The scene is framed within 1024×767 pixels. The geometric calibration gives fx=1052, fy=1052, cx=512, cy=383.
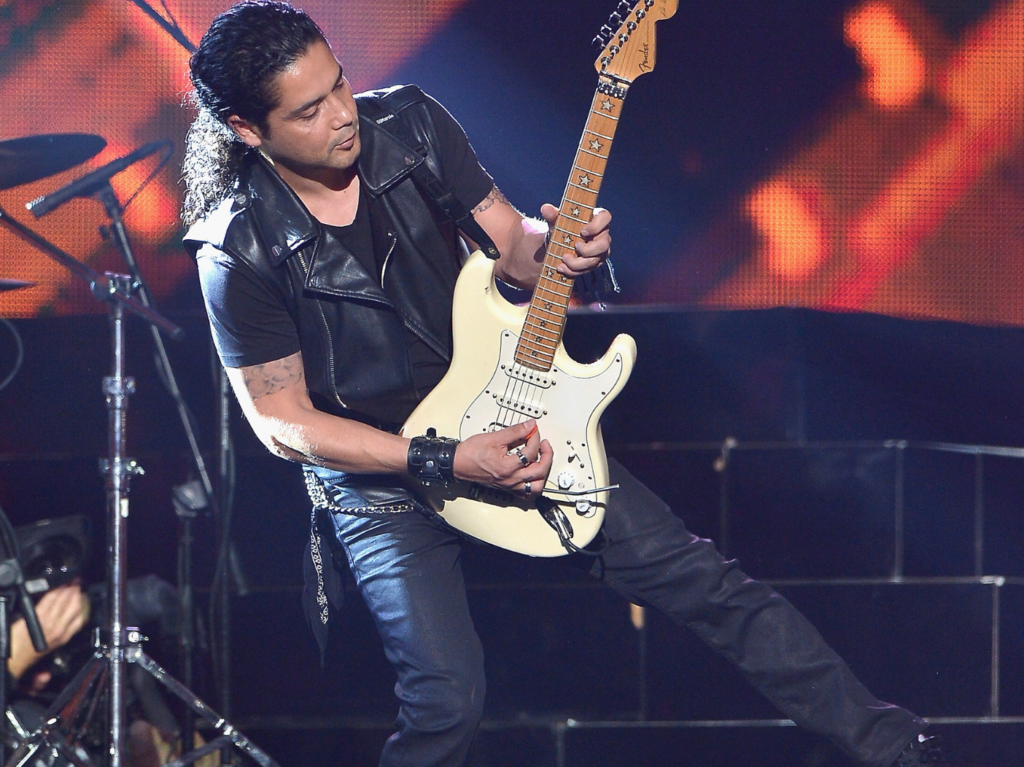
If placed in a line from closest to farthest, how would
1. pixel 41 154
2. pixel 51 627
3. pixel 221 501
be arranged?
pixel 41 154 < pixel 221 501 < pixel 51 627

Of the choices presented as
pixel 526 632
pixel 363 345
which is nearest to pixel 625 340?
pixel 363 345

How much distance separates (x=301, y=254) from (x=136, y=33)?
1.65 m

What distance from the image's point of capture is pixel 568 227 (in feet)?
7.28

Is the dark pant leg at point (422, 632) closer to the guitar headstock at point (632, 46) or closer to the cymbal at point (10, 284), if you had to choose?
the guitar headstock at point (632, 46)

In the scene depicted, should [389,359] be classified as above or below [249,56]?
below

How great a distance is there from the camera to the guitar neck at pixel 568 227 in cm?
219

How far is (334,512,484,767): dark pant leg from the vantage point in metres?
2.08

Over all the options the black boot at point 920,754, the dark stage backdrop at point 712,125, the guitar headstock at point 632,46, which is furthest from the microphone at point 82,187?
the black boot at point 920,754

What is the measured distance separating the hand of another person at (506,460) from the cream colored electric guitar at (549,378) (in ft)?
0.28

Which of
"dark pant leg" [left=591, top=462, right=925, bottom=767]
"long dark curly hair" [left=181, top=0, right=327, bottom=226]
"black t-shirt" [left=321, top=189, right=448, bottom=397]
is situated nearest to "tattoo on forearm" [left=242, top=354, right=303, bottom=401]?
"black t-shirt" [left=321, top=189, right=448, bottom=397]

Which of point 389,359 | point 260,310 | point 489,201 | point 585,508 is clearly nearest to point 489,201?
point 489,201

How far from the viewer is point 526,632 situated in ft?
10.1

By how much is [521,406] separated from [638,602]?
1.74ft

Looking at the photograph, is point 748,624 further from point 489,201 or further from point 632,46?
point 632,46
